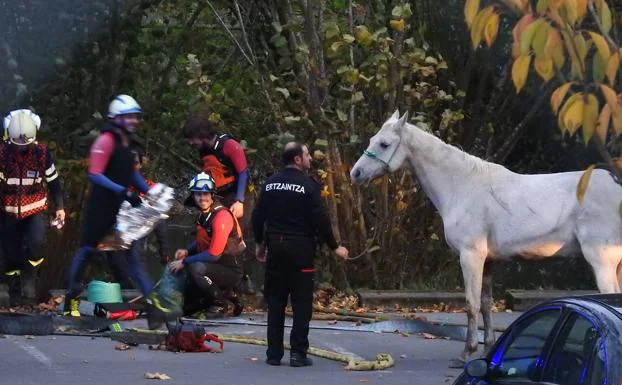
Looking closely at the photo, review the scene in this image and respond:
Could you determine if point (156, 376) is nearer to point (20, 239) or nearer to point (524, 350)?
point (20, 239)

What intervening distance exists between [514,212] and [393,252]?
5.22 meters

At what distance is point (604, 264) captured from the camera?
11.4 m

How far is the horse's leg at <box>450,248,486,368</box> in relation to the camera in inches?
459

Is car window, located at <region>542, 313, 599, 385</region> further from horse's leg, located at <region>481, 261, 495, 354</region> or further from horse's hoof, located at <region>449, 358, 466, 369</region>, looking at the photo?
horse's leg, located at <region>481, 261, 495, 354</region>

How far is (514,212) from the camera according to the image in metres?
11.7

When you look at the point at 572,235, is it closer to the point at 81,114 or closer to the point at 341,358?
the point at 341,358

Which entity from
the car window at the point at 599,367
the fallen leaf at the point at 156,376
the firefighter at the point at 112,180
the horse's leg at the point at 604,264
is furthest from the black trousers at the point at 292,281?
the car window at the point at 599,367

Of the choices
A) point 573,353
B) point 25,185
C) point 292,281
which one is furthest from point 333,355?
point 573,353

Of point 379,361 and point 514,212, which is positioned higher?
point 514,212

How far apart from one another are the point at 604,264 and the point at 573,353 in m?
4.83

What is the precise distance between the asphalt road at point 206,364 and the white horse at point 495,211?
659 mm

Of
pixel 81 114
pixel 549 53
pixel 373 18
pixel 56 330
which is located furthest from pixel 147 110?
→ pixel 549 53

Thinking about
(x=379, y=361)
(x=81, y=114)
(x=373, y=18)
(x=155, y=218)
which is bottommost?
(x=379, y=361)

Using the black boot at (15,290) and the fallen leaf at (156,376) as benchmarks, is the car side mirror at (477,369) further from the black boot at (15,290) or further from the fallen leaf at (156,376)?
the black boot at (15,290)
